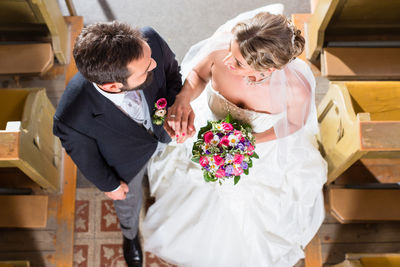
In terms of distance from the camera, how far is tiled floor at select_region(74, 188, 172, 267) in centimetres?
325

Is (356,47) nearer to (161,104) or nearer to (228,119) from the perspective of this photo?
(228,119)

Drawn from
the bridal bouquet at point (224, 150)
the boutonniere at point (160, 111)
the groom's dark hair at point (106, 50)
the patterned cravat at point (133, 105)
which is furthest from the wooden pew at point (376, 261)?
the groom's dark hair at point (106, 50)

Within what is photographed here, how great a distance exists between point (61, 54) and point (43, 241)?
1635mm

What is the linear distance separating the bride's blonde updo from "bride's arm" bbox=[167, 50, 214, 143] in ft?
1.75

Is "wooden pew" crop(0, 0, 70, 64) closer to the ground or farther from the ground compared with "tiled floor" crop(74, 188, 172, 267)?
farther from the ground

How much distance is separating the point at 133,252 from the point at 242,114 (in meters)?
1.49

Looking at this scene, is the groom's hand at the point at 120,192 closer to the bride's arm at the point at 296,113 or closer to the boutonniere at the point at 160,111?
the boutonniere at the point at 160,111

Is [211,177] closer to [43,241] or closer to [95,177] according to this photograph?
[95,177]

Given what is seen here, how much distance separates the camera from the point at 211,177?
2438 mm

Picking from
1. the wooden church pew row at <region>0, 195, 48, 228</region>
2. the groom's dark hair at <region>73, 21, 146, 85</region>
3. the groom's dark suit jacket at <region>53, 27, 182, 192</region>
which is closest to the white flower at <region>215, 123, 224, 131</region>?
the groom's dark suit jacket at <region>53, 27, 182, 192</region>

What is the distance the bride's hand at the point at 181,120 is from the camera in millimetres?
2283

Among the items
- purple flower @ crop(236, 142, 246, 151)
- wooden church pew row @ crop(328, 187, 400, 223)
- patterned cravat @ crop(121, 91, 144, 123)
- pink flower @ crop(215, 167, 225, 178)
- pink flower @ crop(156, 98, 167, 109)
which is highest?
patterned cravat @ crop(121, 91, 144, 123)

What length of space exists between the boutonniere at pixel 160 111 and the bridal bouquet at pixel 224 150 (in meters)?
0.32

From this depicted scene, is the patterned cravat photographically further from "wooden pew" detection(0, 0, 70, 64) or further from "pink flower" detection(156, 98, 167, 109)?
"wooden pew" detection(0, 0, 70, 64)
